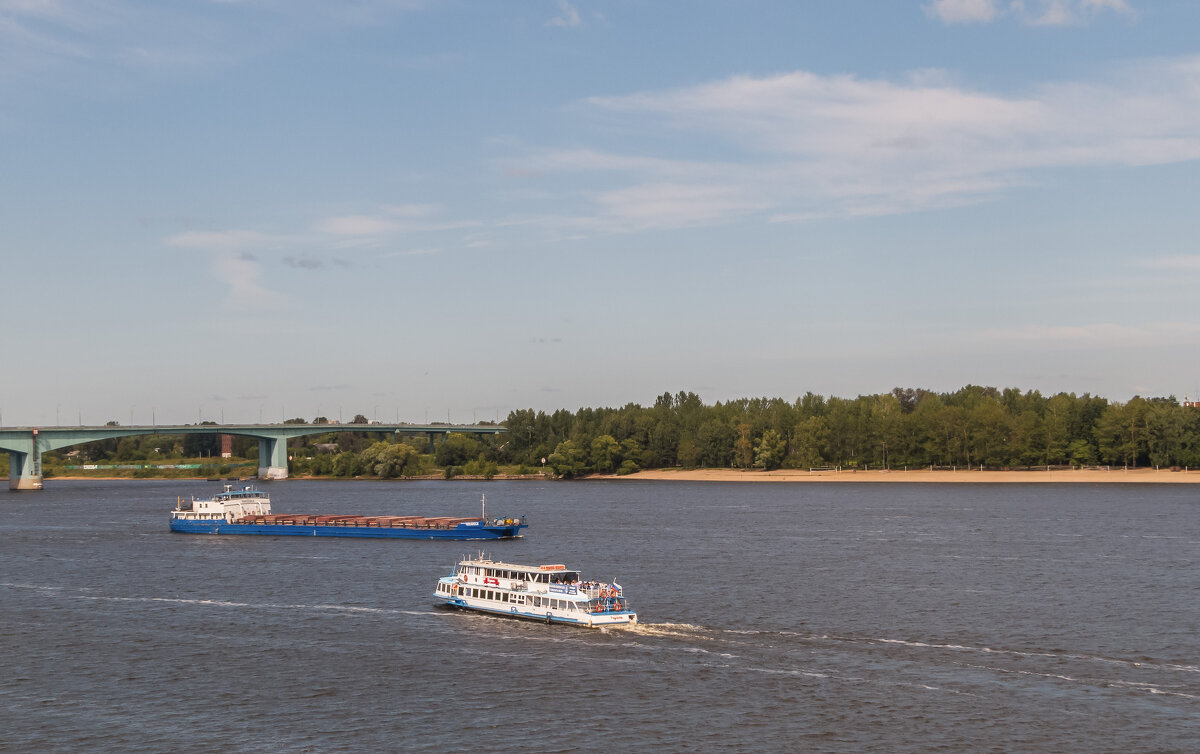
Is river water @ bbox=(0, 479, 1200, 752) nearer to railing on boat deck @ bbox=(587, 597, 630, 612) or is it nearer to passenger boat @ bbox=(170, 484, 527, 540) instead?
railing on boat deck @ bbox=(587, 597, 630, 612)

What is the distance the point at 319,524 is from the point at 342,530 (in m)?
5.70

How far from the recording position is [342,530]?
159 metres

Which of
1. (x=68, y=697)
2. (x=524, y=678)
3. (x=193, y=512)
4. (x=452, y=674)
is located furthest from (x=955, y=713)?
(x=193, y=512)

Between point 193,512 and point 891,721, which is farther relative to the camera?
point 193,512

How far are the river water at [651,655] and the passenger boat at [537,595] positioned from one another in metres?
1.89

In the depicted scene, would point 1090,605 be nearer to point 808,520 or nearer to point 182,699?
point 182,699

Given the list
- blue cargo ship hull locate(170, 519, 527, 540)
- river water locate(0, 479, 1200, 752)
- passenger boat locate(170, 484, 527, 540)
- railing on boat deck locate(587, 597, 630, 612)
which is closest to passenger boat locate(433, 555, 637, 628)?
railing on boat deck locate(587, 597, 630, 612)

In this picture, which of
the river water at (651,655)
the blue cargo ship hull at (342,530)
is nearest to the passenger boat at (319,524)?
the blue cargo ship hull at (342,530)

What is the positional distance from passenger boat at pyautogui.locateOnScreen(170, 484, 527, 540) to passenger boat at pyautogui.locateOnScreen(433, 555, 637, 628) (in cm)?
6050

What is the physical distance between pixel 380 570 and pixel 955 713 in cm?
7204

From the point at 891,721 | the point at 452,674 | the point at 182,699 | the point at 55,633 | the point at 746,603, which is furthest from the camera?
the point at 746,603

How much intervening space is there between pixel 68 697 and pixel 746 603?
1827 inches

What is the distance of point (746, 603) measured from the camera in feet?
280

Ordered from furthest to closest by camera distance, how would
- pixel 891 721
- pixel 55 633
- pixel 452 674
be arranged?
pixel 55 633 < pixel 452 674 < pixel 891 721
